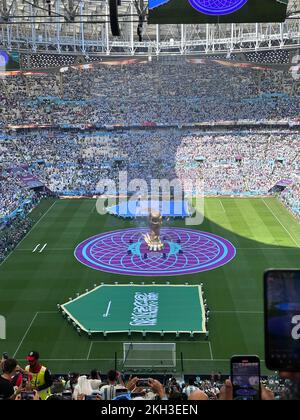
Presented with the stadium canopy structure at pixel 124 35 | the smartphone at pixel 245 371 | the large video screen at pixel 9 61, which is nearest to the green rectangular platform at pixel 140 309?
the smartphone at pixel 245 371

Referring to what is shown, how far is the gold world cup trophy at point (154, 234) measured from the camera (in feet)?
103

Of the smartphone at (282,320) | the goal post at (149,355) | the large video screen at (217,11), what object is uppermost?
the large video screen at (217,11)

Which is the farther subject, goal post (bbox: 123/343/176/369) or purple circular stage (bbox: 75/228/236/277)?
purple circular stage (bbox: 75/228/236/277)

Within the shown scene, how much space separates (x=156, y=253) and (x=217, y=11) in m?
22.5

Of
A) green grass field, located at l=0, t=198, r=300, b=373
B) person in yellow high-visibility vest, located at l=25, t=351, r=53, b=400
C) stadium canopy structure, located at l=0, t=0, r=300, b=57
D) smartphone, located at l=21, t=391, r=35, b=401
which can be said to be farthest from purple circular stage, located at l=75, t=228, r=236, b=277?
stadium canopy structure, located at l=0, t=0, r=300, b=57

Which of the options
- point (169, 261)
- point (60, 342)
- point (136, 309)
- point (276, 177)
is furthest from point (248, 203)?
point (60, 342)

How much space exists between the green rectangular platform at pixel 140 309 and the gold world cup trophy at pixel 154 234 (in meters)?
5.87

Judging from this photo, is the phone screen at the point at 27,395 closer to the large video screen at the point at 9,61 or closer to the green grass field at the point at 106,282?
the green grass field at the point at 106,282

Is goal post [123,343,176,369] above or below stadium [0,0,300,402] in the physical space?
below

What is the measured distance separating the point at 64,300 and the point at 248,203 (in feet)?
81.8

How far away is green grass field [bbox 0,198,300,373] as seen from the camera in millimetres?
20266

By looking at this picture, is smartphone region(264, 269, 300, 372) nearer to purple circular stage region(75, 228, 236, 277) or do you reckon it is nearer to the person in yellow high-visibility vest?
the person in yellow high-visibility vest

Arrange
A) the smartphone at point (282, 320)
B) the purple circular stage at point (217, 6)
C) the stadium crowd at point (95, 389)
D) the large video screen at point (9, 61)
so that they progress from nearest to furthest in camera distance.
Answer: the smartphone at point (282, 320)
the stadium crowd at point (95, 389)
the purple circular stage at point (217, 6)
the large video screen at point (9, 61)

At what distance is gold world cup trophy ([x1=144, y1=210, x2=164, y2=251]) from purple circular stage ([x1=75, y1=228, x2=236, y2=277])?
422 millimetres
